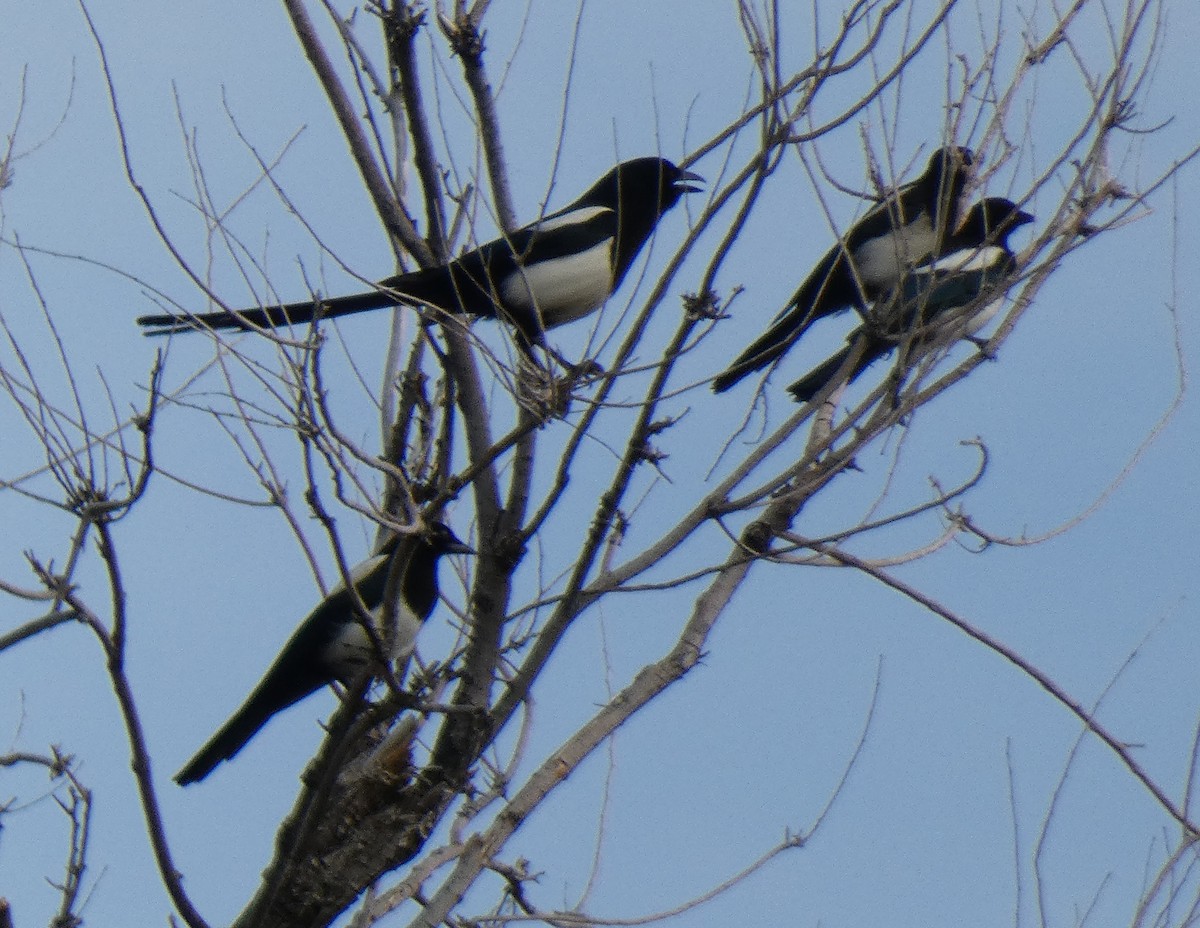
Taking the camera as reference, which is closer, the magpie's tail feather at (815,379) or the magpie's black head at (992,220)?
the magpie's tail feather at (815,379)

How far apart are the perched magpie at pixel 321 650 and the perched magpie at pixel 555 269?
64 centimetres

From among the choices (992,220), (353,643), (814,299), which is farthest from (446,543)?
(992,220)

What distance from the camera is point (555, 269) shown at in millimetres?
3910

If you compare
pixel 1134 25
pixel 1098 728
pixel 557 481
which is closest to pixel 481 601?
pixel 557 481

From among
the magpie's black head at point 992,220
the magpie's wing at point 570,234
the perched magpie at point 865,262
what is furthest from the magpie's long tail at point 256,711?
the magpie's black head at point 992,220

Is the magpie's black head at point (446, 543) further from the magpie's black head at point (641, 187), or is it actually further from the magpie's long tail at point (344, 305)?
the magpie's black head at point (641, 187)

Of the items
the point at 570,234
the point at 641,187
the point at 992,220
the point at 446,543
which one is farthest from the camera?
the point at 992,220

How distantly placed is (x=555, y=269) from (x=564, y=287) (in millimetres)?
55

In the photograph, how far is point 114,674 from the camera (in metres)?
2.43

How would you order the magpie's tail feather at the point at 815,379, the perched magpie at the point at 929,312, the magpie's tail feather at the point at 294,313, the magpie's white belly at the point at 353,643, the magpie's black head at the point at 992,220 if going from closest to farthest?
the perched magpie at the point at 929,312 → the magpie's tail feather at the point at 294,313 → the magpie's white belly at the point at 353,643 → the magpie's tail feather at the point at 815,379 → the magpie's black head at the point at 992,220

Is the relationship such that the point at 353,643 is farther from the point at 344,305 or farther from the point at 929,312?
the point at 929,312

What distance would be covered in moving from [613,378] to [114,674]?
1013 millimetres

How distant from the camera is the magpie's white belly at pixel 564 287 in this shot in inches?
154

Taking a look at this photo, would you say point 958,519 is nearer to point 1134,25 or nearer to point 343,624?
point 1134,25
